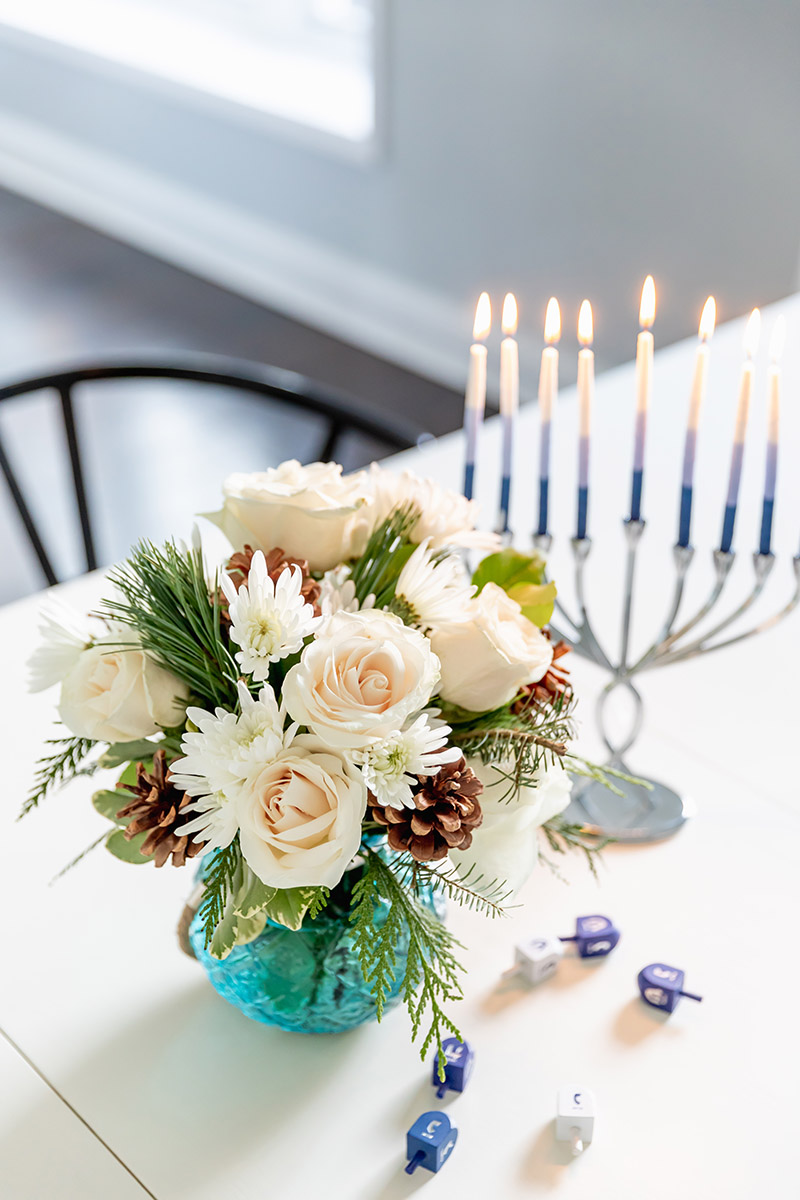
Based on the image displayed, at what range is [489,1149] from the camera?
0.67 metres

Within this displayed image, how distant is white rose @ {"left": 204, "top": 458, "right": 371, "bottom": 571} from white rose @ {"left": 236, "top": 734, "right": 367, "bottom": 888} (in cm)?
15

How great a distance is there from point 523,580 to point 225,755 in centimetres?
23

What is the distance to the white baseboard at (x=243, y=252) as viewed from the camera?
318 centimetres

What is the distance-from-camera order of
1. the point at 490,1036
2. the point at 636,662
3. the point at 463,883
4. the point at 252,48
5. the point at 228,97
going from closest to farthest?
1. the point at 463,883
2. the point at 490,1036
3. the point at 636,662
4. the point at 228,97
5. the point at 252,48

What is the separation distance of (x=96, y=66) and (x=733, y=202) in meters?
2.30

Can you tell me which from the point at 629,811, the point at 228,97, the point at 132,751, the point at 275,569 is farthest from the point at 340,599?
the point at 228,97

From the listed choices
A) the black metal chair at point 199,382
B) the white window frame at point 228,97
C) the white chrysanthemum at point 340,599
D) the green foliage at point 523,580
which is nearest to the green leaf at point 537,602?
the green foliage at point 523,580

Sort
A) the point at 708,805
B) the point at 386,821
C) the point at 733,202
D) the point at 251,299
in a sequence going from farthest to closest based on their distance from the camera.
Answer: the point at 251,299 < the point at 733,202 < the point at 708,805 < the point at 386,821

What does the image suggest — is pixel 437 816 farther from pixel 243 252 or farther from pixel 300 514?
pixel 243 252

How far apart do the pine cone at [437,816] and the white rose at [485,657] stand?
53 millimetres

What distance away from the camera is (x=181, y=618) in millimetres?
599

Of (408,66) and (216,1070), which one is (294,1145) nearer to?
(216,1070)

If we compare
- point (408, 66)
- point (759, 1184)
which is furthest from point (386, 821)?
point (408, 66)

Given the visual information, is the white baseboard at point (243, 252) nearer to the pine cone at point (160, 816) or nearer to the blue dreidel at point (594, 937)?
the blue dreidel at point (594, 937)
